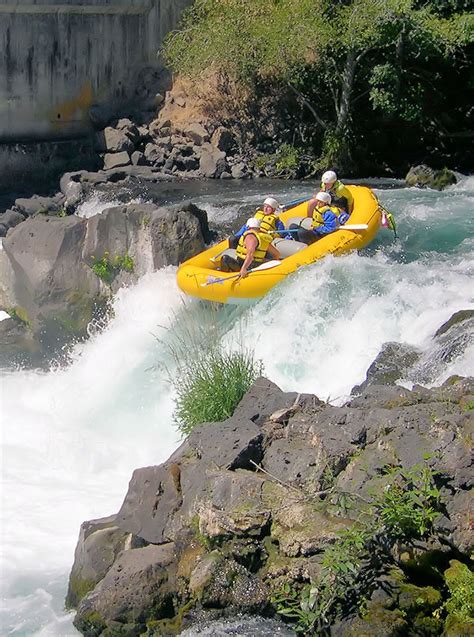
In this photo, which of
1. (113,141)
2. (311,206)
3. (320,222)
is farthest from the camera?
(113,141)

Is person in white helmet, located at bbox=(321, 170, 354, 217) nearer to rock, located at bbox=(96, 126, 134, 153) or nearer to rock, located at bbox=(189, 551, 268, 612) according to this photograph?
rock, located at bbox=(96, 126, 134, 153)

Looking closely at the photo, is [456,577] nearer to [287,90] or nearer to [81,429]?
[81,429]

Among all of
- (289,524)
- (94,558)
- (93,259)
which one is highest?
(289,524)

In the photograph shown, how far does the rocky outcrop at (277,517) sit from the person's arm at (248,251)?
4531 mm

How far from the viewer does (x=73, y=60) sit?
67.9 feet

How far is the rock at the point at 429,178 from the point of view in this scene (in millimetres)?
18188

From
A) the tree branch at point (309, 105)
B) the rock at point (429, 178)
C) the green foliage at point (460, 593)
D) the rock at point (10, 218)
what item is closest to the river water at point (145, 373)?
the green foliage at point (460, 593)

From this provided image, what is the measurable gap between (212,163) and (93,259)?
6943mm

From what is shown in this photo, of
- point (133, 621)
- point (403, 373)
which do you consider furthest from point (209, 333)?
point (133, 621)

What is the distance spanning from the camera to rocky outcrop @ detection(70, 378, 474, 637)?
21.9ft

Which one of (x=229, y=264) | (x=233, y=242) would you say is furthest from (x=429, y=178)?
(x=229, y=264)

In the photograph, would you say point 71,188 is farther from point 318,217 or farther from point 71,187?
point 318,217

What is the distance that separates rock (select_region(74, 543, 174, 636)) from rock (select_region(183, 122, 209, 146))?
1404 cm

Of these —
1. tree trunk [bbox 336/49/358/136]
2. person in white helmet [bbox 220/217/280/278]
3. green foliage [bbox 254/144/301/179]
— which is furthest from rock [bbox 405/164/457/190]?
person in white helmet [bbox 220/217/280/278]
